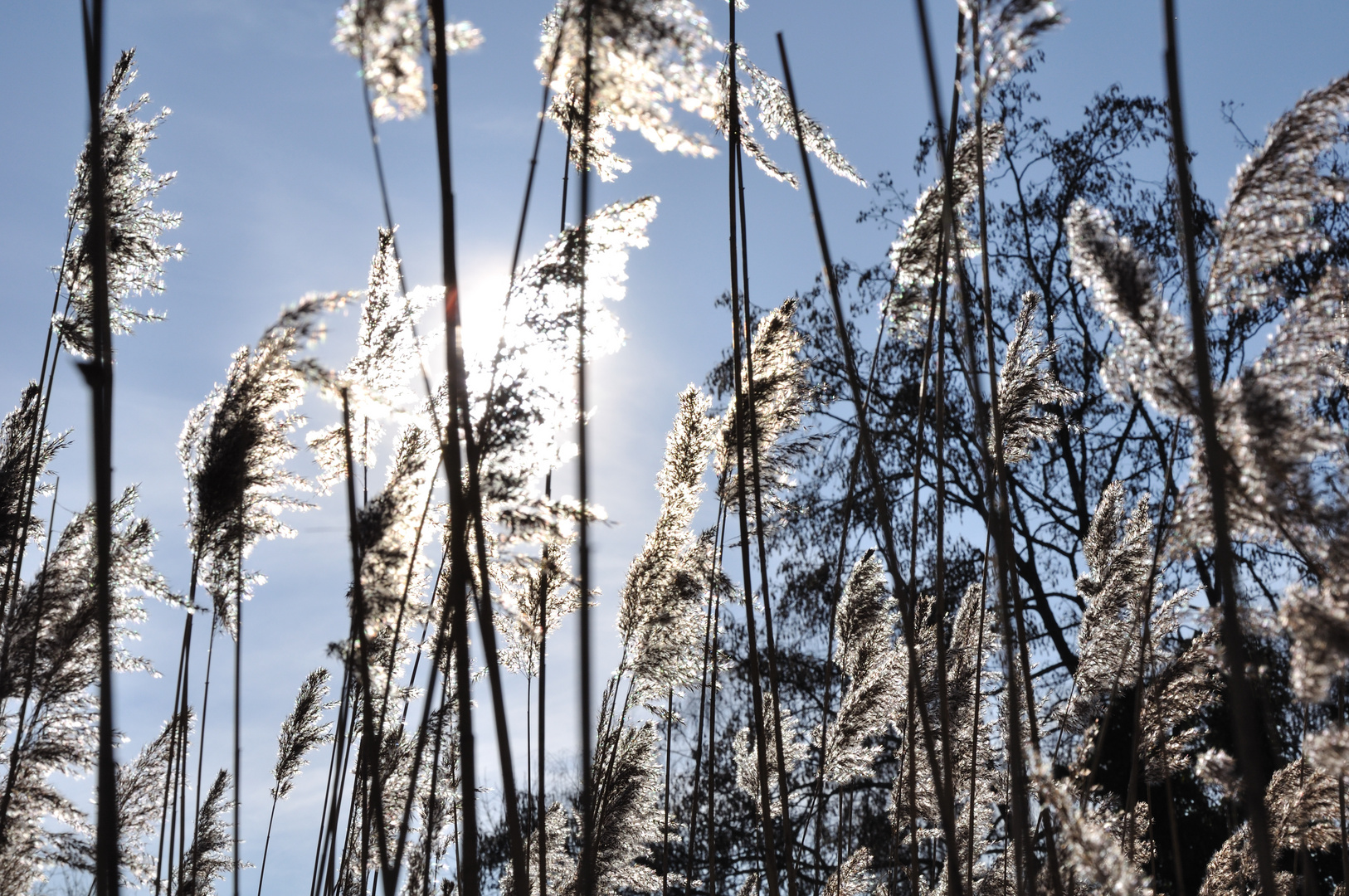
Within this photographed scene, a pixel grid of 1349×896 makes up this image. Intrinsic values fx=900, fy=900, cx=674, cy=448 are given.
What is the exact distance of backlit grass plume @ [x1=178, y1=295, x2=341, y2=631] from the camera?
200 cm

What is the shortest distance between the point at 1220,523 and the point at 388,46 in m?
1.26

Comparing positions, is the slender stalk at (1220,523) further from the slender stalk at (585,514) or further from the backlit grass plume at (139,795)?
the backlit grass plume at (139,795)

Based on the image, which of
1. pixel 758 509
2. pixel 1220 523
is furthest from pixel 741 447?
pixel 1220 523

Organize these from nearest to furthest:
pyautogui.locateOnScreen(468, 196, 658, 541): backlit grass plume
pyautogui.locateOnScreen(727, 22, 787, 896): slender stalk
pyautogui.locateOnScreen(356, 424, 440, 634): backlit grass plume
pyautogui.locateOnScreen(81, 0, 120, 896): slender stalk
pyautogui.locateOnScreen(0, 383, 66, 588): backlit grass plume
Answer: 1. pyautogui.locateOnScreen(81, 0, 120, 896): slender stalk
2. pyautogui.locateOnScreen(468, 196, 658, 541): backlit grass plume
3. pyautogui.locateOnScreen(356, 424, 440, 634): backlit grass plume
4. pyautogui.locateOnScreen(727, 22, 787, 896): slender stalk
5. pyautogui.locateOnScreen(0, 383, 66, 588): backlit grass plume

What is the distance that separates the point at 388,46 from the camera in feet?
4.18

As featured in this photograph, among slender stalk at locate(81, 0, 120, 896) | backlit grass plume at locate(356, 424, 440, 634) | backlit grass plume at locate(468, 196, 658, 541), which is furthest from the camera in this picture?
backlit grass plume at locate(356, 424, 440, 634)

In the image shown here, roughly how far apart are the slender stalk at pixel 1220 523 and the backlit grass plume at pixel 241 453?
1.52m

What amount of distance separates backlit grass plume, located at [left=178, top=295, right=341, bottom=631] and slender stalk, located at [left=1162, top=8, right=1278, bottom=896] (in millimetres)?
1523

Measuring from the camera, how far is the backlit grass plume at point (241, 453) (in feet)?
6.56

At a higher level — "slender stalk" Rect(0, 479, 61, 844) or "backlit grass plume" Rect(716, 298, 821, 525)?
"backlit grass plume" Rect(716, 298, 821, 525)

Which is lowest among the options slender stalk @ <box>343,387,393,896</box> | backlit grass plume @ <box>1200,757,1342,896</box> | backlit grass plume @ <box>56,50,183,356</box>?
backlit grass plume @ <box>1200,757,1342,896</box>

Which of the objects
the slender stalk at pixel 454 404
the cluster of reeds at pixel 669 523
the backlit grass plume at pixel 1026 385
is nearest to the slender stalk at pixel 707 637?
the cluster of reeds at pixel 669 523

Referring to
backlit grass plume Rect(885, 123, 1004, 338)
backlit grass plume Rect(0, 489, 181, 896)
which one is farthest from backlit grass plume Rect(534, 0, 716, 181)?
backlit grass plume Rect(0, 489, 181, 896)

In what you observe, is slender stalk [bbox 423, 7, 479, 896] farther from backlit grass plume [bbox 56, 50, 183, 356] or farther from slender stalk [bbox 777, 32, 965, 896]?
backlit grass plume [bbox 56, 50, 183, 356]
